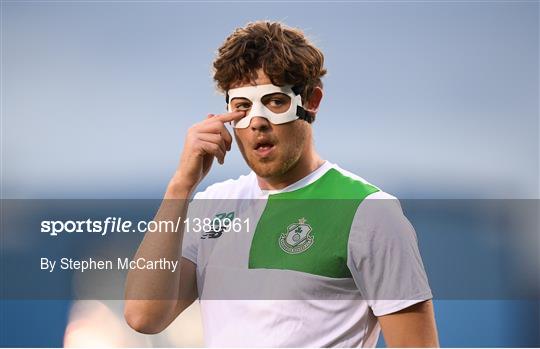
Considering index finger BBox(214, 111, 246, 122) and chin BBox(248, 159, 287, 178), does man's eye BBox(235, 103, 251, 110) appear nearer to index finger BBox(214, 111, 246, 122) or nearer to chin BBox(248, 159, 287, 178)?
index finger BBox(214, 111, 246, 122)

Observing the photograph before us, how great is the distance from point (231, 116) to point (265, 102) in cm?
13

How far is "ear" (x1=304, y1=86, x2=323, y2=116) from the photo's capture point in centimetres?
228

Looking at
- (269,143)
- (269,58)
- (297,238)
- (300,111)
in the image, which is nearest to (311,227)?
(297,238)

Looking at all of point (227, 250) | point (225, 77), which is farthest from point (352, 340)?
point (225, 77)

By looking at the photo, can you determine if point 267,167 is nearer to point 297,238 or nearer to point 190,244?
point 297,238

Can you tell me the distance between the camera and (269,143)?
215 cm

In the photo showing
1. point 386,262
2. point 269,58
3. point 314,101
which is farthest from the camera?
point 314,101

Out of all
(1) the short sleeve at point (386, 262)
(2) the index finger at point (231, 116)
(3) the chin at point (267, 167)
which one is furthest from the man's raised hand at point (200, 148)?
(1) the short sleeve at point (386, 262)

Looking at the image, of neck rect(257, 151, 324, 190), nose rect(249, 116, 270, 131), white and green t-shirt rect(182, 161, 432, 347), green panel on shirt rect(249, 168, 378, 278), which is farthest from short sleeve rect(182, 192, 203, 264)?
nose rect(249, 116, 270, 131)

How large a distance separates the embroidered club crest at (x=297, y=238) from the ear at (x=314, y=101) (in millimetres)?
426

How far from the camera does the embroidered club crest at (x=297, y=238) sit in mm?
2045

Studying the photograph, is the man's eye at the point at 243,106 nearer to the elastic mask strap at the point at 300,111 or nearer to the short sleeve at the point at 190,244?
the elastic mask strap at the point at 300,111

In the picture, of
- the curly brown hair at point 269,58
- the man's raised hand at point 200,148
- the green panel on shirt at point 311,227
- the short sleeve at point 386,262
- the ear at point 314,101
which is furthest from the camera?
the ear at point 314,101

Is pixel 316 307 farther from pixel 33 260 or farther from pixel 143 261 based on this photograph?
pixel 33 260
